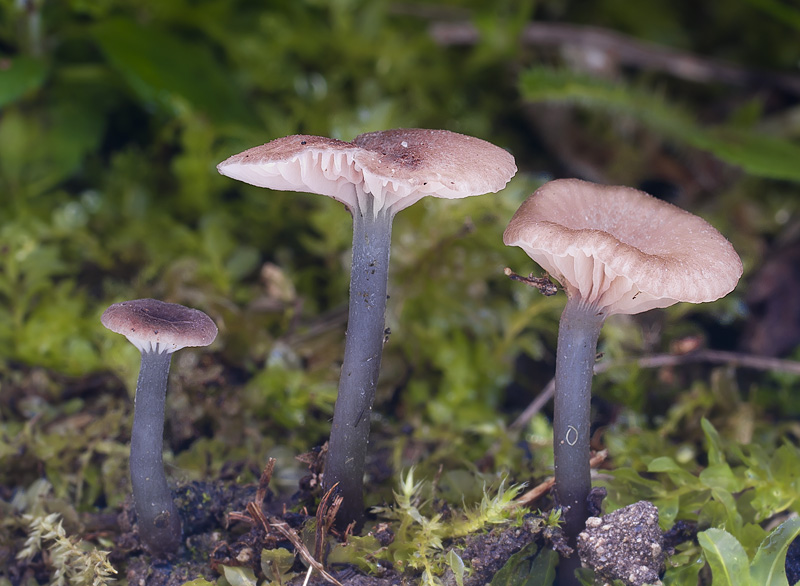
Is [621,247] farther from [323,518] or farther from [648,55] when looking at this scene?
[648,55]

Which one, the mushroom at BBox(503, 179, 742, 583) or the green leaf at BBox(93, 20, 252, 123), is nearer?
the mushroom at BBox(503, 179, 742, 583)

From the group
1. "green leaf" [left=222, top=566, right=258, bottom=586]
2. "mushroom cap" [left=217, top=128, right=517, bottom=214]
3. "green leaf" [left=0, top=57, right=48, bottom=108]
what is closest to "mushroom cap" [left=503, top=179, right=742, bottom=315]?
"mushroom cap" [left=217, top=128, right=517, bottom=214]

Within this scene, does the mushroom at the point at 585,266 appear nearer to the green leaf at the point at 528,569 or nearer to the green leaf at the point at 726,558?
the green leaf at the point at 528,569

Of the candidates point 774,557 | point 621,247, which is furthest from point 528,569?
point 621,247

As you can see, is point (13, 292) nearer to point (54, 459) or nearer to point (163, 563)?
point (54, 459)

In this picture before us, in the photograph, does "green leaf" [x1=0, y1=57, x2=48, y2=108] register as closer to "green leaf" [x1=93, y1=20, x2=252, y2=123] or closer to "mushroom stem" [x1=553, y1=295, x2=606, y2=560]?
"green leaf" [x1=93, y1=20, x2=252, y2=123]

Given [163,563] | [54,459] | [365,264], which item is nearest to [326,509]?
[163,563]

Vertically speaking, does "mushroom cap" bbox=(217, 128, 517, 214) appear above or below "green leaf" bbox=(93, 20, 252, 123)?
above

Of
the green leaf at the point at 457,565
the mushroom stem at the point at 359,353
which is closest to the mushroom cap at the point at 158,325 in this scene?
the mushroom stem at the point at 359,353
